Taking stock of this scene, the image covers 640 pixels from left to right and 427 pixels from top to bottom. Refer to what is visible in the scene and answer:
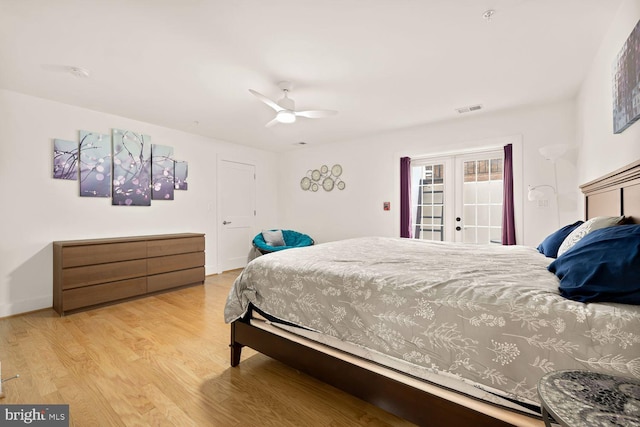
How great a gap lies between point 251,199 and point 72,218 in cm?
285

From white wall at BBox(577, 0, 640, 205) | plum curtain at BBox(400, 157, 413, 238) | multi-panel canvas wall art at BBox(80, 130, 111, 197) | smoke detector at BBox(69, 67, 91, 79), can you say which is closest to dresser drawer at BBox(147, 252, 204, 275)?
multi-panel canvas wall art at BBox(80, 130, 111, 197)

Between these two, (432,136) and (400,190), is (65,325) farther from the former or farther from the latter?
(432,136)

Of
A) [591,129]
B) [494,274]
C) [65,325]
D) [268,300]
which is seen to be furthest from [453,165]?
[65,325]

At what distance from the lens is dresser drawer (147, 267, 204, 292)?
3826 millimetres

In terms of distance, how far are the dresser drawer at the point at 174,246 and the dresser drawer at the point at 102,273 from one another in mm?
190

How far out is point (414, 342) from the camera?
1337 millimetres

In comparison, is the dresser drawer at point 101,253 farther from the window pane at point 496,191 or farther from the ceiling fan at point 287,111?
the window pane at point 496,191

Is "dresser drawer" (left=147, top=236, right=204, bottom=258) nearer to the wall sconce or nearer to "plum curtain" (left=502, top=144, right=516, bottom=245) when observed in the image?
"plum curtain" (left=502, top=144, right=516, bottom=245)

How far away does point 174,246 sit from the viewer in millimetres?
4066

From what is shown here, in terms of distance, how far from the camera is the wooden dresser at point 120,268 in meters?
3.13

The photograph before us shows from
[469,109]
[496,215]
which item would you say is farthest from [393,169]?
[496,215]

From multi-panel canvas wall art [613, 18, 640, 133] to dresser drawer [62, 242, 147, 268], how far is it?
4.78 metres

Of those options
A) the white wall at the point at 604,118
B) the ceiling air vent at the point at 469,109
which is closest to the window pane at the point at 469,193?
the ceiling air vent at the point at 469,109

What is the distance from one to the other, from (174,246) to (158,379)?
244 centimetres
